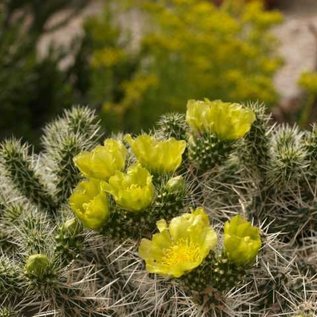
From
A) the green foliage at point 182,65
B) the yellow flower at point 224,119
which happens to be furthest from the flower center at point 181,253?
the green foliage at point 182,65

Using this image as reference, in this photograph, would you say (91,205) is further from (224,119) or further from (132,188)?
(224,119)

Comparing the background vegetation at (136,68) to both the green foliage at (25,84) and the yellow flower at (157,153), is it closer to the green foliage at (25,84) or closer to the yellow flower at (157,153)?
the green foliage at (25,84)

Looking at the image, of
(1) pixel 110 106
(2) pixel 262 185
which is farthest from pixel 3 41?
(2) pixel 262 185

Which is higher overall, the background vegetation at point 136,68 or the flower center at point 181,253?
the flower center at point 181,253

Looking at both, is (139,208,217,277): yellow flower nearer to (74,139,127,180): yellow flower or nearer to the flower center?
the flower center

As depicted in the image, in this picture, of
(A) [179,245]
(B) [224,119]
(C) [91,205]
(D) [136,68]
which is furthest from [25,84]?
(A) [179,245]

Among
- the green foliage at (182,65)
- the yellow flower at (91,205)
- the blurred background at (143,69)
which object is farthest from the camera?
the green foliage at (182,65)

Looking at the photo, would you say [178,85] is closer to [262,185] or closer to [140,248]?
[262,185]

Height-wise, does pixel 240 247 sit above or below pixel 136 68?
above
